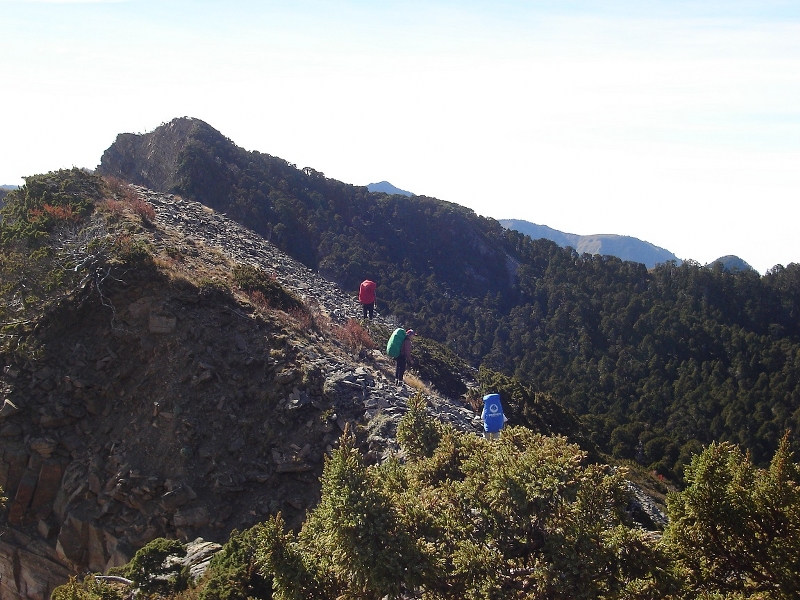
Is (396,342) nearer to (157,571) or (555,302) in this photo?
(157,571)

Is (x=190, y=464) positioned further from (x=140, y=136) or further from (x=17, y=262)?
(x=140, y=136)

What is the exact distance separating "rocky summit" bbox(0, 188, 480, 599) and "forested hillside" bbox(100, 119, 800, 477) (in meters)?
18.7

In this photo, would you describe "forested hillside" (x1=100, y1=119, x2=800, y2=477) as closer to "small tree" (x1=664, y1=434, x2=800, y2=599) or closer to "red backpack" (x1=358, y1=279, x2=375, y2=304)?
"red backpack" (x1=358, y1=279, x2=375, y2=304)

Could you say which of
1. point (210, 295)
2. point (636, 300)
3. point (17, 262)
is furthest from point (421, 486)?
point (636, 300)

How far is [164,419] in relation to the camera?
12328 millimetres

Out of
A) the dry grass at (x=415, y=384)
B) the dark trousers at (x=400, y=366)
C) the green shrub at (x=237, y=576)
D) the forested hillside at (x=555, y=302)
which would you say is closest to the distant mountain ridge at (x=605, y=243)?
the forested hillside at (x=555, y=302)

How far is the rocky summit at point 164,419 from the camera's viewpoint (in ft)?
36.9

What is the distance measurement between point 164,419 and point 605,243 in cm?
18667

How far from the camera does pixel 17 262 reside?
13781mm

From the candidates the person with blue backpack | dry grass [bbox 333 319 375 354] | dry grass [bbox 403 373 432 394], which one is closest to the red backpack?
dry grass [bbox 333 319 375 354]

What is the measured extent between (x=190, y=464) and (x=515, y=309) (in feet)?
103

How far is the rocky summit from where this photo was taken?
36.9ft

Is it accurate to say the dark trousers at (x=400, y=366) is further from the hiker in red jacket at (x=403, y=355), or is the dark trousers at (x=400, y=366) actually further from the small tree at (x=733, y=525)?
the small tree at (x=733, y=525)

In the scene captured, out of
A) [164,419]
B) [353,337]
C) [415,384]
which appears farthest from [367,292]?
[164,419]
